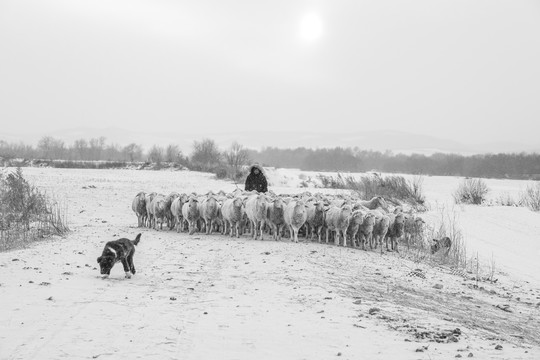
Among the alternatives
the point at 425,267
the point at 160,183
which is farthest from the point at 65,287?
the point at 160,183

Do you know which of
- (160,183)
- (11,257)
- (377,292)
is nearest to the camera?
(377,292)

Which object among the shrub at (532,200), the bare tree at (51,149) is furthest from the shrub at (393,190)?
the bare tree at (51,149)

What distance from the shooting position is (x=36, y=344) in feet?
19.0

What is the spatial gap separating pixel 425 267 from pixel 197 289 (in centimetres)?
631

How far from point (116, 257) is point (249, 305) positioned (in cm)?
285

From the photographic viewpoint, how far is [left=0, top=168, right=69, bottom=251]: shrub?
47.3ft

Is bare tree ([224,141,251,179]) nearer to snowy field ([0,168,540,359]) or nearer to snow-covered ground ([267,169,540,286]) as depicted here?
snow-covered ground ([267,169,540,286])

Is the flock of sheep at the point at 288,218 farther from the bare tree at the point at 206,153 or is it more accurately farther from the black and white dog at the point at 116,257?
the bare tree at the point at 206,153

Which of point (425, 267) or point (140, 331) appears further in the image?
point (425, 267)

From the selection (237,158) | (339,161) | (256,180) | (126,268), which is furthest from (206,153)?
(126,268)

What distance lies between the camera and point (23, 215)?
633 inches

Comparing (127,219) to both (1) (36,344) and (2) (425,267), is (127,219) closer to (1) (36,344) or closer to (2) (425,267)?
(2) (425,267)

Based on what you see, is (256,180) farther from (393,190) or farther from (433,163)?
(433,163)

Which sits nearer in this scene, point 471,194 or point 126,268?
point 126,268
